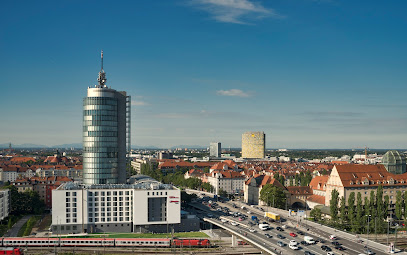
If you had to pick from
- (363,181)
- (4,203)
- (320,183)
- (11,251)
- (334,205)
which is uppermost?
(363,181)

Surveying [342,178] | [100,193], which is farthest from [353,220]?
[100,193]

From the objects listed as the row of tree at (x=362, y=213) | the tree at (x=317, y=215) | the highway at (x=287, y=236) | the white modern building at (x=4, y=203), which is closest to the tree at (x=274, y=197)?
the highway at (x=287, y=236)

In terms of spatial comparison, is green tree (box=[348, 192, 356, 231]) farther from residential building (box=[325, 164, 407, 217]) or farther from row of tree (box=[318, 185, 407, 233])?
residential building (box=[325, 164, 407, 217])

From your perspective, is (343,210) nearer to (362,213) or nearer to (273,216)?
(362,213)

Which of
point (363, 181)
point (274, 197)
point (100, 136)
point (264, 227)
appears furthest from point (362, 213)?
point (100, 136)

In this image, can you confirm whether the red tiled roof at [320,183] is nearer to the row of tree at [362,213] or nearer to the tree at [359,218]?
the row of tree at [362,213]

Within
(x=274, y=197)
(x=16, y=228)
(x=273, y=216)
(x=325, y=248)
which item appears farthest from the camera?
(x=274, y=197)

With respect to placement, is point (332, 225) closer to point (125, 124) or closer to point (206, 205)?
point (206, 205)

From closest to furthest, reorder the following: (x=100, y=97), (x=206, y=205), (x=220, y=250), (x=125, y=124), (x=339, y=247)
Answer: (x=339, y=247) < (x=220, y=250) < (x=100, y=97) < (x=125, y=124) < (x=206, y=205)
